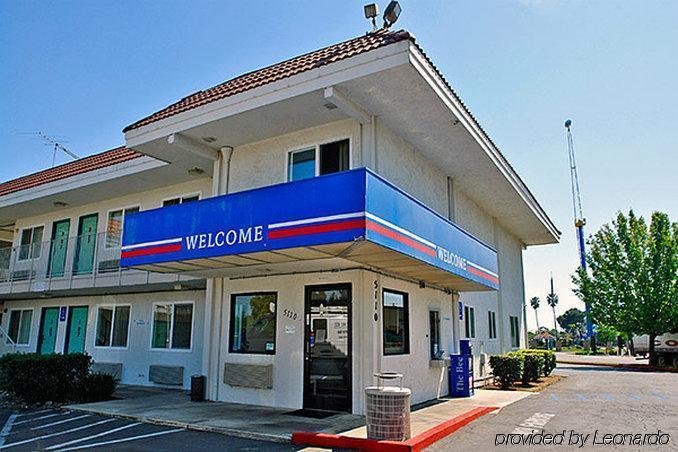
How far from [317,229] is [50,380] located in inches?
328

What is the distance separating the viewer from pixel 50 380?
12000mm

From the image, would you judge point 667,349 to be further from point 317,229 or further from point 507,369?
point 317,229

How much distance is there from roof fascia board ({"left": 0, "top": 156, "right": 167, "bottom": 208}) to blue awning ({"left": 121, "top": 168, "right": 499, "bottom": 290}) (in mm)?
3930

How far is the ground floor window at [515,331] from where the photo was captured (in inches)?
862

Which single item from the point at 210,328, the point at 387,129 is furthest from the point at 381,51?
the point at 210,328

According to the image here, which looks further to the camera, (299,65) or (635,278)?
(635,278)

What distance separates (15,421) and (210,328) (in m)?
4.18

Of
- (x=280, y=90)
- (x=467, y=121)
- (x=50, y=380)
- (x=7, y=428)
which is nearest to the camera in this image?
(x=7, y=428)

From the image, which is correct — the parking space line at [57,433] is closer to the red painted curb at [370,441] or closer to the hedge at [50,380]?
the hedge at [50,380]

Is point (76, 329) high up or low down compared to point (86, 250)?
down

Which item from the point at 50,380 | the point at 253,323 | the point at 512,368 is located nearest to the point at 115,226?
the point at 50,380

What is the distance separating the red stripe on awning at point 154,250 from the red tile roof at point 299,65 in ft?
10.3

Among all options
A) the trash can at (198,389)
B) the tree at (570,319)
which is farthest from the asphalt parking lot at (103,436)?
the tree at (570,319)

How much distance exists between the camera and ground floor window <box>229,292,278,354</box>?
1145cm
